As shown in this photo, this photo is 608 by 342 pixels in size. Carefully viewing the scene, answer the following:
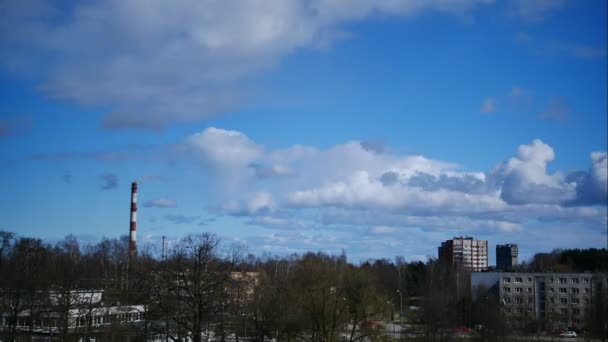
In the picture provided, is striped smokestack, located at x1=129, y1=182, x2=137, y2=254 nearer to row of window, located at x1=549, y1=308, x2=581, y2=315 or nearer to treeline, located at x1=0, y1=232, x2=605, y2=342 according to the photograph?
treeline, located at x1=0, y1=232, x2=605, y2=342

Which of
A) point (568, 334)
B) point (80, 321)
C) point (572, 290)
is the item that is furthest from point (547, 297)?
point (80, 321)

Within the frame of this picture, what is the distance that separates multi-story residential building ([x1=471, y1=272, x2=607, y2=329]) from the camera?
50950mm

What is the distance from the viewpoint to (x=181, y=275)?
40.0m

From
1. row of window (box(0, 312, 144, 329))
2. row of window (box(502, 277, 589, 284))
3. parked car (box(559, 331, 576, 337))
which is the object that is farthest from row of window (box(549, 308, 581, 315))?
row of window (box(0, 312, 144, 329))

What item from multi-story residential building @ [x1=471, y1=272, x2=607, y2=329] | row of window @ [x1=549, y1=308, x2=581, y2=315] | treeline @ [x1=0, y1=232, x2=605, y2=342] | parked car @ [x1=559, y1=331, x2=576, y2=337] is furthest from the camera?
parked car @ [x1=559, y1=331, x2=576, y2=337]

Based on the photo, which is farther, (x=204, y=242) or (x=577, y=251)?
(x=577, y=251)

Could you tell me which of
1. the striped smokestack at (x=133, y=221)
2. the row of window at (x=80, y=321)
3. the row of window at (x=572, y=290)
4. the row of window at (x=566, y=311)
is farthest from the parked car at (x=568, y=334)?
the striped smokestack at (x=133, y=221)

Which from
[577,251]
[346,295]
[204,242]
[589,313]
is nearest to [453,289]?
[577,251]

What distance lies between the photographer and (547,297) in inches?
2382

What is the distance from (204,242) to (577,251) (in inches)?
2107

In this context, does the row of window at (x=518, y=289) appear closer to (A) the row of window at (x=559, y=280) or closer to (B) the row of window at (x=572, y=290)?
(A) the row of window at (x=559, y=280)

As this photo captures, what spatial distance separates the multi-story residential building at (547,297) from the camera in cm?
5095

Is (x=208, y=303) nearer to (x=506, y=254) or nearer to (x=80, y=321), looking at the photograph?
(x=80, y=321)

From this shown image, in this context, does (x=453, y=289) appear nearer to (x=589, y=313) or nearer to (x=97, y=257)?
(x=589, y=313)
